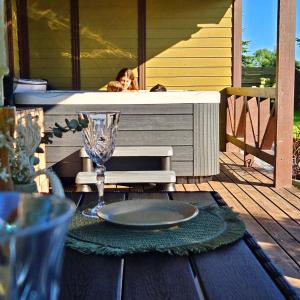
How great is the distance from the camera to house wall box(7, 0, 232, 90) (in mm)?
6637

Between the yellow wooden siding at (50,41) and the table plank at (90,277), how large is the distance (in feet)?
19.2

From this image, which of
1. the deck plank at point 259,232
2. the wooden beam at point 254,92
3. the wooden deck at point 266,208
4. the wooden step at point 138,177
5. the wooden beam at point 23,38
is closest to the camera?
the deck plank at point 259,232

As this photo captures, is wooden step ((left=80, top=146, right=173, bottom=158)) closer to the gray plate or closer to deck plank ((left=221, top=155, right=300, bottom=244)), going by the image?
deck plank ((left=221, top=155, right=300, bottom=244))

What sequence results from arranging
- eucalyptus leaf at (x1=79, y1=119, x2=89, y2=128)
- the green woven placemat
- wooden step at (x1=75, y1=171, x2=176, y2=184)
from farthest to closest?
wooden step at (x1=75, y1=171, x2=176, y2=184)
eucalyptus leaf at (x1=79, y1=119, x2=89, y2=128)
the green woven placemat

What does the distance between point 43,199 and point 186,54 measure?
641cm

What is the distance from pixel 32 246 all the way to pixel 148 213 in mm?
872

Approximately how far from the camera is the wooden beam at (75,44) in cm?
663

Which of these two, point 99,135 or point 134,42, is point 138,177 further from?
point 134,42

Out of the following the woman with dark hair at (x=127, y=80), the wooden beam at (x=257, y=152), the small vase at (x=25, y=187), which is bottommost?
the wooden beam at (x=257, y=152)

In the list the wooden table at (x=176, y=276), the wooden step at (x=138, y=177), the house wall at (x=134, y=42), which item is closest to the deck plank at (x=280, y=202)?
the wooden step at (x=138, y=177)

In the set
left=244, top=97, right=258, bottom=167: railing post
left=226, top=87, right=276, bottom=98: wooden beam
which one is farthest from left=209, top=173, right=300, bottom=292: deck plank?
left=226, top=87, right=276, bottom=98: wooden beam

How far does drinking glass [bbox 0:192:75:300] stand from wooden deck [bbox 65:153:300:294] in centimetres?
195

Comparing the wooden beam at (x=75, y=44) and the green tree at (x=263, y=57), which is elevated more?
the green tree at (x=263, y=57)

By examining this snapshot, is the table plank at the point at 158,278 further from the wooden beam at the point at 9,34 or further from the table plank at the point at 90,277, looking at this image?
the wooden beam at the point at 9,34
